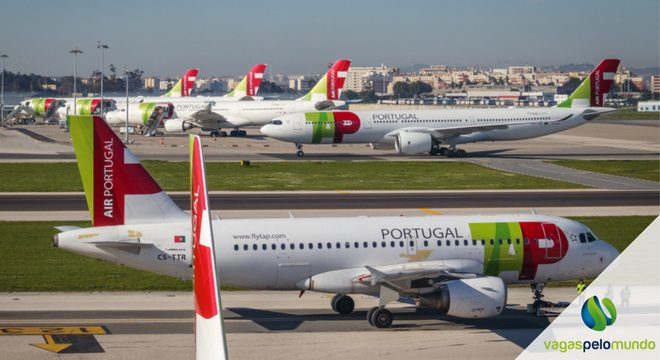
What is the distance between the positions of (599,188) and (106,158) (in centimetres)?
4300

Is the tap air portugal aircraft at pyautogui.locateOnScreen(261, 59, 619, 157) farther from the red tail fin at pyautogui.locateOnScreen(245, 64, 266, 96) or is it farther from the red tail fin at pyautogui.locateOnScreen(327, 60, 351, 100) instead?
the red tail fin at pyautogui.locateOnScreen(245, 64, 266, 96)

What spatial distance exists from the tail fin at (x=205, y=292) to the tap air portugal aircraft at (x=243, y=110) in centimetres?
9548

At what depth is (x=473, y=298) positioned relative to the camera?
2133cm

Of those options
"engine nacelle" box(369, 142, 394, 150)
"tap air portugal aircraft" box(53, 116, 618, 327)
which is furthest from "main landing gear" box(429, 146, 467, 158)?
"tap air portugal aircraft" box(53, 116, 618, 327)

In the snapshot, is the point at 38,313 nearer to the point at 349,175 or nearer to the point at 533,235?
the point at 533,235

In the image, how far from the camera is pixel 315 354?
65.7 feet

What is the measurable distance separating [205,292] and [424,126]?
68.4 meters

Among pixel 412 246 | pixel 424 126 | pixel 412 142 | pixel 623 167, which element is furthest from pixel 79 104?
pixel 412 246

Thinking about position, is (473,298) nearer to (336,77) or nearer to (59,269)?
(59,269)

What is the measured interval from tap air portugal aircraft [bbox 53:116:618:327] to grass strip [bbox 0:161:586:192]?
2955 cm

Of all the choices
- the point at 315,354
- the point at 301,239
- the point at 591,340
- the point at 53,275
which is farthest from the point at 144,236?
the point at 591,340

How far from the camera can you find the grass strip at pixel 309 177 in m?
54.1

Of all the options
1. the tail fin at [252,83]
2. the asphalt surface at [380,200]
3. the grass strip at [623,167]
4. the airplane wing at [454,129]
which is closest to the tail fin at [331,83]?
the tail fin at [252,83]

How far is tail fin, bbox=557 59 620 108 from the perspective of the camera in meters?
76.6
